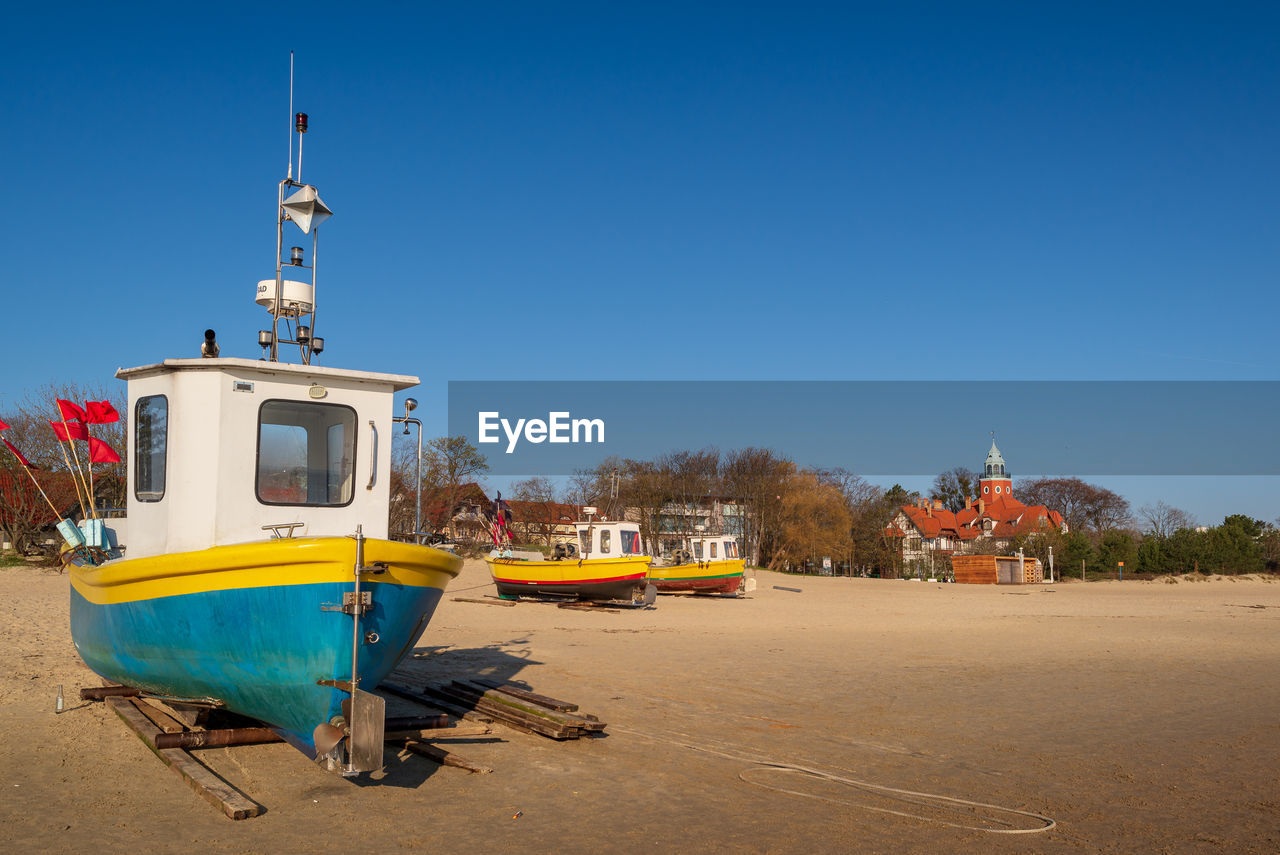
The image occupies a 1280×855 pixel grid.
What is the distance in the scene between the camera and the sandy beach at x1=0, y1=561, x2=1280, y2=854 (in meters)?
6.00

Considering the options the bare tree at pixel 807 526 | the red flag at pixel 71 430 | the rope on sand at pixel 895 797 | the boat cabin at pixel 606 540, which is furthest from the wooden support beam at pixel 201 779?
the bare tree at pixel 807 526

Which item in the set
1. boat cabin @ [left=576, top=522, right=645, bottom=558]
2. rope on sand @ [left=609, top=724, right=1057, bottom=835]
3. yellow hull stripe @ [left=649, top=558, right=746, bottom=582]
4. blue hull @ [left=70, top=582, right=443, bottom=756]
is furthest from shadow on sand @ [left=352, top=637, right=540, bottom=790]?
yellow hull stripe @ [left=649, top=558, right=746, bottom=582]

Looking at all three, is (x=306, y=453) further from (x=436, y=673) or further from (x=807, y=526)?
A: (x=807, y=526)

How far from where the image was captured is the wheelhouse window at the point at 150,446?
7852 millimetres

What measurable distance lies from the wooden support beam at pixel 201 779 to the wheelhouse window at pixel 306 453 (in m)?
2.05

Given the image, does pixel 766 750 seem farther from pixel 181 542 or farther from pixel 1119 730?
pixel 181 542

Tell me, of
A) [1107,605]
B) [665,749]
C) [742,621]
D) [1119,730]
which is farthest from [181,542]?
[1107,605]

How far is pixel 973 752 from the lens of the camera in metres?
8.73

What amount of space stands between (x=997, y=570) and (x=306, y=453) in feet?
170

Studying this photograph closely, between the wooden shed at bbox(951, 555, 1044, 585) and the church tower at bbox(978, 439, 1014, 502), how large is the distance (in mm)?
58528

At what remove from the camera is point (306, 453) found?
8.12m

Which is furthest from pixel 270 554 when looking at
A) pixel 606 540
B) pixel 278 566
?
pixel 606 540

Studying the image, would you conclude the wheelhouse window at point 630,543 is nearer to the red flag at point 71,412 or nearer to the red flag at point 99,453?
the red flag at point 99,453

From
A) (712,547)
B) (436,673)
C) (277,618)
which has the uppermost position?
(277,618)
